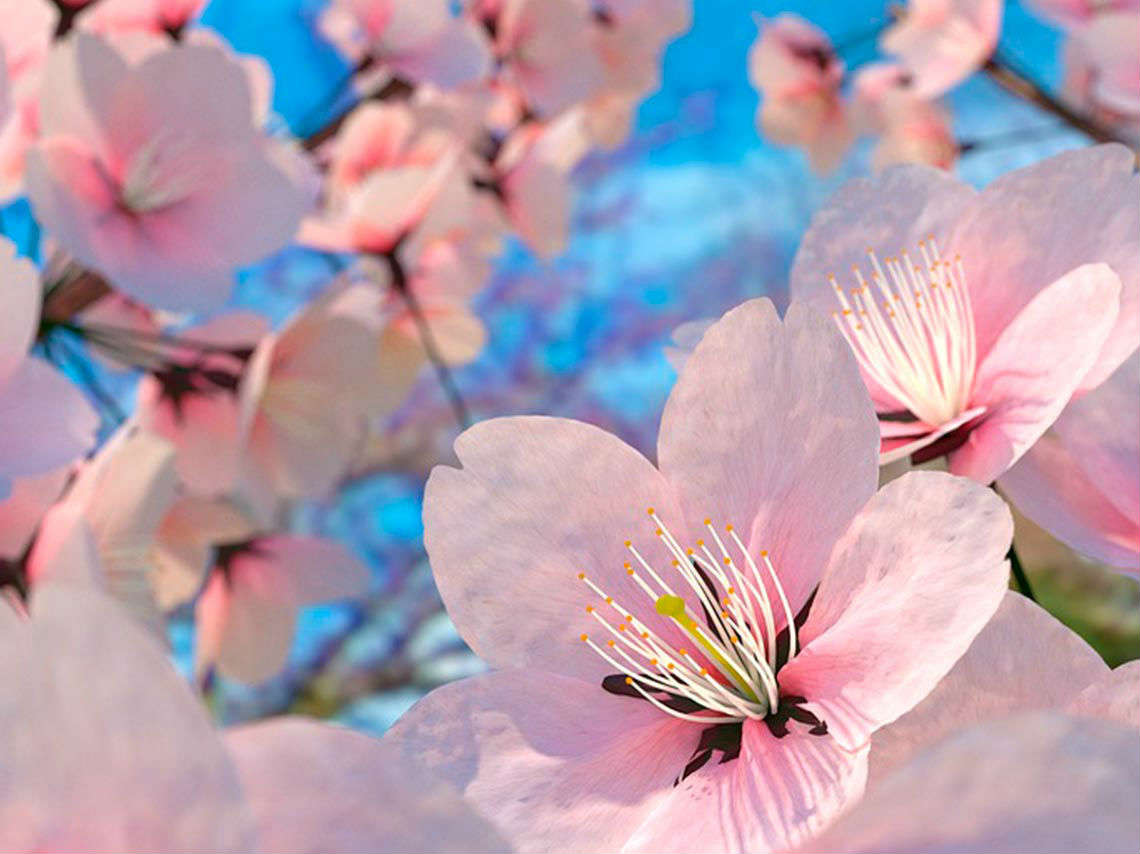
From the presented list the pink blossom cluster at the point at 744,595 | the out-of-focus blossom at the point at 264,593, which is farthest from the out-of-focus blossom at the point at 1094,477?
the out-of-focus blossom at the point at 264,593

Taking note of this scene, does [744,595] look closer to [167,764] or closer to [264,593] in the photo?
[167,764]

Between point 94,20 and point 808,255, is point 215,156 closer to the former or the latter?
point 94,20

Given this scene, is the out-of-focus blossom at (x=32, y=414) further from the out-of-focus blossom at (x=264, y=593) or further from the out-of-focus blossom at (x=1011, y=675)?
the out-of-focus blossom at (x=264, y=593)

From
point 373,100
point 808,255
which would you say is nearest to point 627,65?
point 373,100

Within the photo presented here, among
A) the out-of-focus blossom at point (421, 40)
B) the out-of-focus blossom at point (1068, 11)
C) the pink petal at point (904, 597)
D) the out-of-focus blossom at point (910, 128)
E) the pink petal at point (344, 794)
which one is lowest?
the out-of-focus blossom at point (910, 128)

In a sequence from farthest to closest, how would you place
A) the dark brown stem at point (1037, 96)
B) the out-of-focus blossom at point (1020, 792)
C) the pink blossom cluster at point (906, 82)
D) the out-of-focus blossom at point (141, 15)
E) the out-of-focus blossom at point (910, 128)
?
the out-of-focus blossom at point (910, 128) < the pink blossom cluster at point (906, 82) < the dark brown stem at point (1037, 96) < the out-of-focus blossom at point (141, 15) < the out-of-focus blossom at point (1020, 792)
